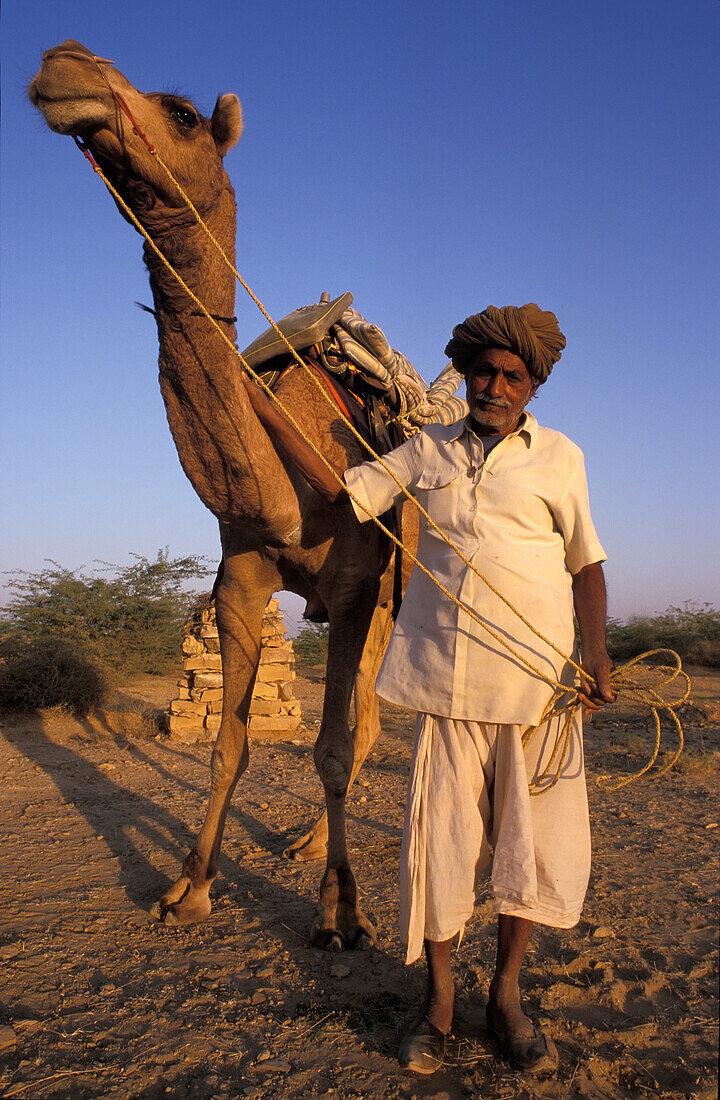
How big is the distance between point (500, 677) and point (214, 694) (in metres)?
7.16

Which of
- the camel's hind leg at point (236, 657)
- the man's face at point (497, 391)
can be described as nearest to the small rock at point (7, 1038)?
the camel's hind leg at point (236, 657)

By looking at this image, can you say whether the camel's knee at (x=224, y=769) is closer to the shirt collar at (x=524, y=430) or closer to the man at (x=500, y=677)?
the man at (x=500, y=677)

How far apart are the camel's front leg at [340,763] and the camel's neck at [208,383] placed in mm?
→ 877

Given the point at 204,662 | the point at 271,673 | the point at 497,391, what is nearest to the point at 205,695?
the point at 204,662

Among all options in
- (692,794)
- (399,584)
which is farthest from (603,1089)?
(692,794)

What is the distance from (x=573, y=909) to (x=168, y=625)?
14.1 meters

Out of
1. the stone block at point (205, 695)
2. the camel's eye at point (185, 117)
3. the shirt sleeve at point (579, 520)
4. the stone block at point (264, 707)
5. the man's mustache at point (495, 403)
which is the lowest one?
the stone block at point (264, 707)

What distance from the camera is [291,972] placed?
3023mm

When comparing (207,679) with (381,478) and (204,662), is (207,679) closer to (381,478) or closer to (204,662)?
(204,662)

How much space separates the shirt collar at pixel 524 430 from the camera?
2.63 metres

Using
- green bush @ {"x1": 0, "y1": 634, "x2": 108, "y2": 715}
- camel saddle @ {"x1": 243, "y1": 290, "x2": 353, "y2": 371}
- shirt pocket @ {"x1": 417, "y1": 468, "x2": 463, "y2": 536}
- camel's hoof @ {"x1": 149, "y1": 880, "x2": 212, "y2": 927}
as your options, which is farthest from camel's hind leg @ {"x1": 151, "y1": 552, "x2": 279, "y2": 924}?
green bush @ {"x1": 0, "y1": 634, "x2": 108, "y2": 715}

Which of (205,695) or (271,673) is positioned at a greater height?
(271,673)

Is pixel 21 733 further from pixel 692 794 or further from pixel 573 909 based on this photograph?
pixel 573 909

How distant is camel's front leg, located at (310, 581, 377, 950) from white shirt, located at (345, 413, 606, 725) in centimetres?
91
